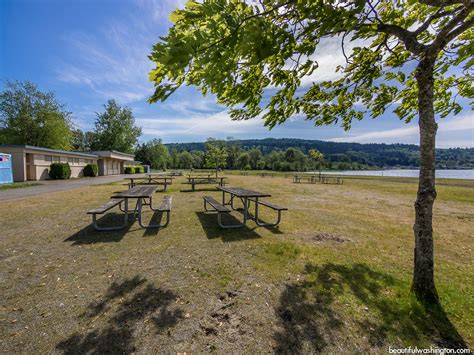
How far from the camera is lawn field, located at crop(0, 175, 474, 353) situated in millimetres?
2320

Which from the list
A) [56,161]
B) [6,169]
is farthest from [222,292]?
[56,161]

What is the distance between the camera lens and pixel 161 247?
15.9ft

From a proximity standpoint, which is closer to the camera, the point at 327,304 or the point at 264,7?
the point at 264,7

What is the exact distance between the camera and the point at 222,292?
317 centimetres

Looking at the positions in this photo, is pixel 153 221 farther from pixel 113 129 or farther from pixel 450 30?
pixel 113 129

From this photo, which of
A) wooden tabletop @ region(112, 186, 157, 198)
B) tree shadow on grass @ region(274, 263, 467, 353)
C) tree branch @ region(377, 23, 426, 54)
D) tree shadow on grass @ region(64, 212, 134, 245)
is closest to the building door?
tree shadow on grass @ region(64, 212, 134, 245)

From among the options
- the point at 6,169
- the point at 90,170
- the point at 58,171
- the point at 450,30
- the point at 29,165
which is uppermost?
the point at 450,30

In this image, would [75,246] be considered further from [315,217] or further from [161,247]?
[315,217]

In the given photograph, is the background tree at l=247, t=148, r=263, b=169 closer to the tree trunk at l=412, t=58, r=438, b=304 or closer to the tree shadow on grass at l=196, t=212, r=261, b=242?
the tree shadow on grass at l=196, t=212, r=261, b=242

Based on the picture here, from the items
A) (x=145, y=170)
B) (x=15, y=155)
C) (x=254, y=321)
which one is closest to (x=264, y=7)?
(x=254, y=321)

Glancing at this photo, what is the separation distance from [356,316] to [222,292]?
5.80 feet

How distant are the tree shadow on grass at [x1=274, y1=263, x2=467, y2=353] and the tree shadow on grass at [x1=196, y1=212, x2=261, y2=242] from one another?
2250mm

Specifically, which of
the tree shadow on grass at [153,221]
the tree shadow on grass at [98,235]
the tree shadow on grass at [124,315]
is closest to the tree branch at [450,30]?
the tree shadow on grass at [124,315]

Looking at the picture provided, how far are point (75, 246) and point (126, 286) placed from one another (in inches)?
98.5
